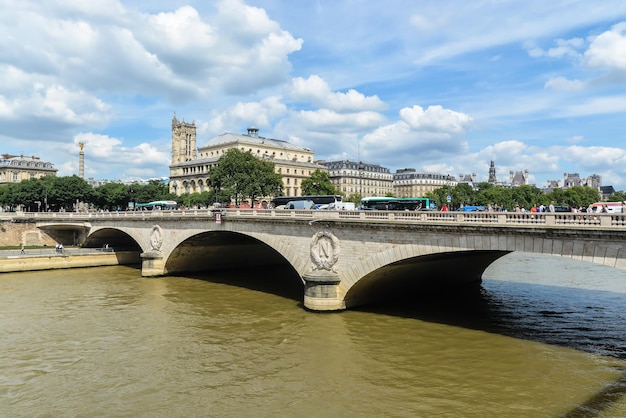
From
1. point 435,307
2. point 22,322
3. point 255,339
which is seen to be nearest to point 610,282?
point 435,307

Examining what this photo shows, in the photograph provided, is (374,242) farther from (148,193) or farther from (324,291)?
(148,193)

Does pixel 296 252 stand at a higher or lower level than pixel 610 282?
higher

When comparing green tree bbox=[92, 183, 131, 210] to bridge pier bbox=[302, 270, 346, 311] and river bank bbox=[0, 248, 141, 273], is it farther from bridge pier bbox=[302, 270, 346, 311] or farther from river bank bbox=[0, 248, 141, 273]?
bridge pier bbox=[302, 270, 346, 311]

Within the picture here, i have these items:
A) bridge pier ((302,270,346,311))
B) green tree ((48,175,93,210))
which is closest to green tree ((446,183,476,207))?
green tree ((48,175,93,210))

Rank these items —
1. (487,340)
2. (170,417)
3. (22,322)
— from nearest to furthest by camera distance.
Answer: (170,417) < (487,340) < (22,322)

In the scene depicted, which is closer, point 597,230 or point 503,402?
point 503,402

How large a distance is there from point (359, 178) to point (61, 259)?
132 meters

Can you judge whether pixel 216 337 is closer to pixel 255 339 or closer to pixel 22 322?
pixel 255 339

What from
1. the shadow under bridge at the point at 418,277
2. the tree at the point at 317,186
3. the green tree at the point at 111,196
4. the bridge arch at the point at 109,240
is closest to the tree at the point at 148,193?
the green tree at the point at 111,196

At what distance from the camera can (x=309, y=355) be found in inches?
886

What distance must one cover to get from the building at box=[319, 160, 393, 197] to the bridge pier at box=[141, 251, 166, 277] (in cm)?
12121

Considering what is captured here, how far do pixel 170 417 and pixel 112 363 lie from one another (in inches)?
267

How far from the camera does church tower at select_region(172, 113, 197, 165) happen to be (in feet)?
618

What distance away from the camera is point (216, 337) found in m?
25.8
